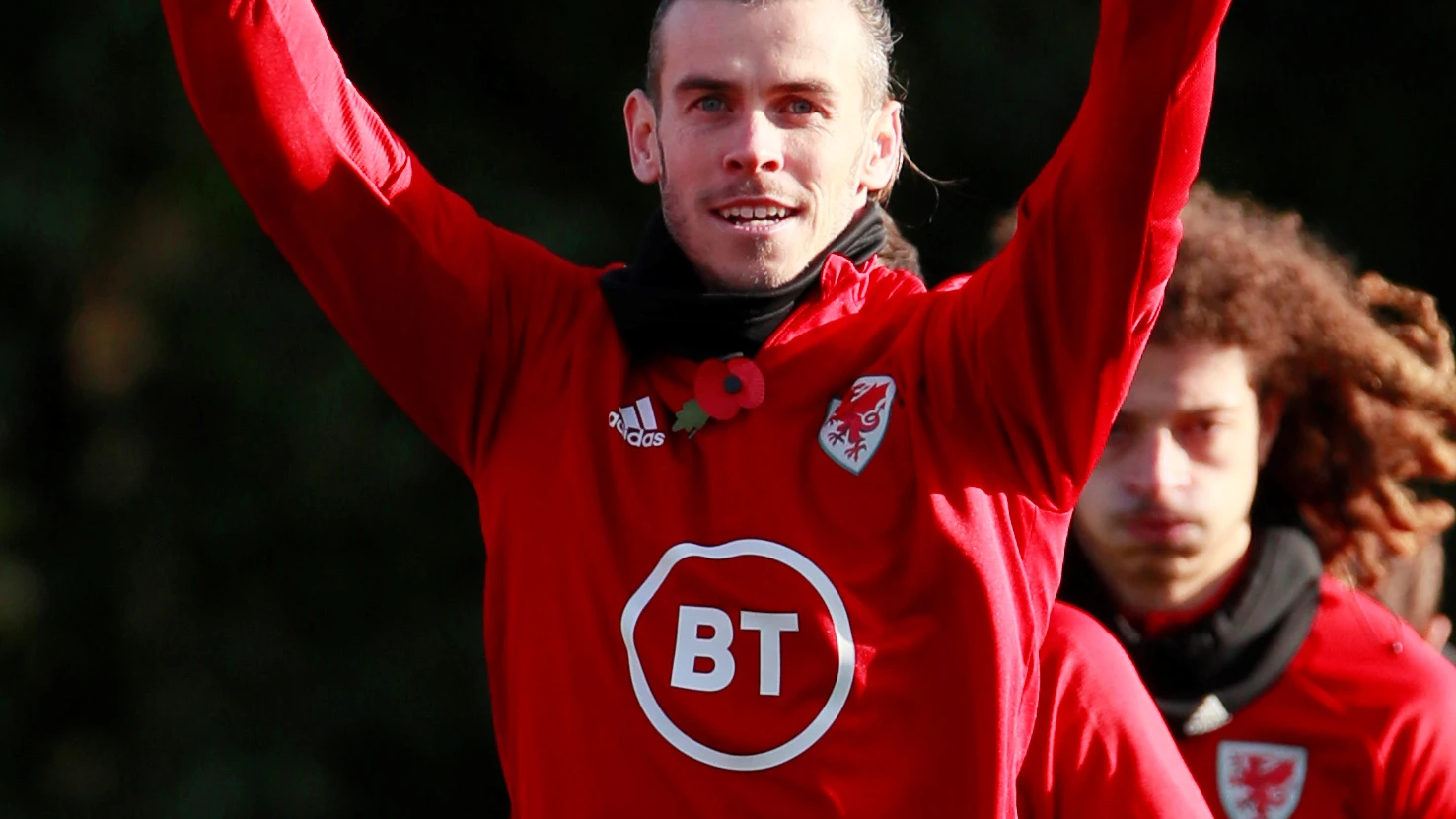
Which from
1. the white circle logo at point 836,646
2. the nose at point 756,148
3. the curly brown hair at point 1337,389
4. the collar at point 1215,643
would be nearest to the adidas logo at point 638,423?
the white circle logo at point 836,646

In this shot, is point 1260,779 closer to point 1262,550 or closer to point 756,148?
point 1262,550

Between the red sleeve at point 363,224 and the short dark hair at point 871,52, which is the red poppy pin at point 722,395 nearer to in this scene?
the red sleeve at point 363,224

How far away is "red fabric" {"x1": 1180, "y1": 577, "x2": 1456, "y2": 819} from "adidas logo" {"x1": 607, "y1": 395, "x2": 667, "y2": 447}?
52.3 inches

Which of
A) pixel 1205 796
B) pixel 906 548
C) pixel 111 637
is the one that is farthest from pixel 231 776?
pixel 906 548

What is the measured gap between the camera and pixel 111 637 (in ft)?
18.7

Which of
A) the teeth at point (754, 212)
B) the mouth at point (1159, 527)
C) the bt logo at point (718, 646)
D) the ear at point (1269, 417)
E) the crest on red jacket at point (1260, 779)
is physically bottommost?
the crest on red jacket at point (1260, 779)

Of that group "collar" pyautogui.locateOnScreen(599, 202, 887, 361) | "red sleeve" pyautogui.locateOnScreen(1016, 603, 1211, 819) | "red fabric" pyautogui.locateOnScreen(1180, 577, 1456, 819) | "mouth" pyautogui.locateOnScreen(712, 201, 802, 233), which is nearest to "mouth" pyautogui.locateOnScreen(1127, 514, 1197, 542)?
"red fabric" pyautogui.locateOnScreen(1180, 577, 1456, 819)

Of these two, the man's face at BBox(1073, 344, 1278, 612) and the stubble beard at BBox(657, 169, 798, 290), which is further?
the man's face at BBox(1073, 344, 1278, 612)

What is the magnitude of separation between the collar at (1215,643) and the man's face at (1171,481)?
4cm

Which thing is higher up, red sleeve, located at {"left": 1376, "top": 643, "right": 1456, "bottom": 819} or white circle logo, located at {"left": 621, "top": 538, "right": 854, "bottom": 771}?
white circle logo, located at {"left": 621, "top": 538, "right": 854, "bottom": 771}

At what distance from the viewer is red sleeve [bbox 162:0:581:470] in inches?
81.0

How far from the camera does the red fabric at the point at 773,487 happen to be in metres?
1.99

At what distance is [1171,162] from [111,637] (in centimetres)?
442

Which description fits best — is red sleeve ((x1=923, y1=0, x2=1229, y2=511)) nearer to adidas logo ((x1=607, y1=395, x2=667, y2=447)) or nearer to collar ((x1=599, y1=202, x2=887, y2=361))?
collar ((x1=599, y1=202, x2=887, y2=361))
